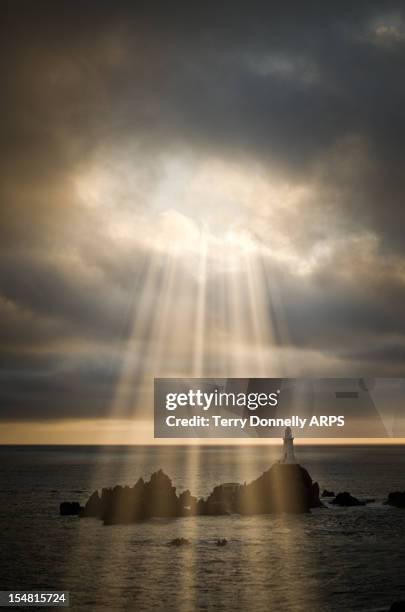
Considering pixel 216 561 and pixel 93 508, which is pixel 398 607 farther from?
pixel 93 508

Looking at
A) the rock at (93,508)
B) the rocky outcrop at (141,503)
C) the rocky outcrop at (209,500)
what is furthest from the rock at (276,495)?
the rock at (93,508)

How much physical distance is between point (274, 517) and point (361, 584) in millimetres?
33173

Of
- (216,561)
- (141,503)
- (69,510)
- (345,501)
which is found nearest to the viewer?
(216,561)

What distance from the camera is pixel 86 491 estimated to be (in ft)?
395

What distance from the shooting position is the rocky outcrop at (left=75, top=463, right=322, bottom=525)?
75.6 metres

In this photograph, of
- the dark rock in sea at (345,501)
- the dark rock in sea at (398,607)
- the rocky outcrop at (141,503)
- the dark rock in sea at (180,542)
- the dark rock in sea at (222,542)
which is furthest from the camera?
the dark rock in sea at (345,501)

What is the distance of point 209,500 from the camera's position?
81.5 meters

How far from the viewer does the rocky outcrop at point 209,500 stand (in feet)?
248

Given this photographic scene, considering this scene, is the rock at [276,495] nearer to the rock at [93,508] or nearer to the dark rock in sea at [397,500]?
the dark rock in sea at [397,500]

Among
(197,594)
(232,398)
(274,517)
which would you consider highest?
(232,398)

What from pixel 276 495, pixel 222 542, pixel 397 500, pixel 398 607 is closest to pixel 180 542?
pixel 222 542

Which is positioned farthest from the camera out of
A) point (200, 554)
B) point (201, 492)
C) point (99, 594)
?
point (201, 492)

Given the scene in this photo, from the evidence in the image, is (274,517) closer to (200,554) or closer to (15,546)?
(200,554)

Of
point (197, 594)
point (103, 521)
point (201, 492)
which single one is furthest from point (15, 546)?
point (201, 492)
